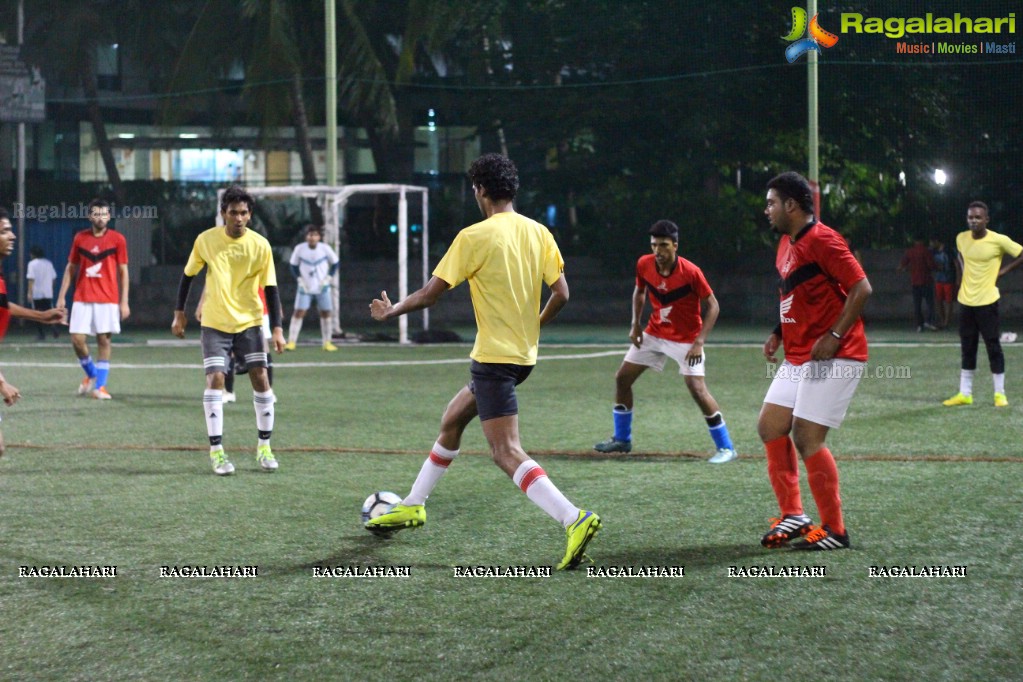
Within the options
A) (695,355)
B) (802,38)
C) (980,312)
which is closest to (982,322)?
(980,312)

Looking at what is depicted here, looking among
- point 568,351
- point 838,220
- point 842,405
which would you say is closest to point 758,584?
point 842,405

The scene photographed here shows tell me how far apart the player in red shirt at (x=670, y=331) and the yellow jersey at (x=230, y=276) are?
2897 mm

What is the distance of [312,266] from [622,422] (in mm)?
11690

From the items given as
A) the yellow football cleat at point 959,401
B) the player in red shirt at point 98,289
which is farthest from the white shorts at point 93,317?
the yellow football cleat at point 959,401

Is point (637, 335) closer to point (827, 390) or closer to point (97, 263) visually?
point (827, 390)

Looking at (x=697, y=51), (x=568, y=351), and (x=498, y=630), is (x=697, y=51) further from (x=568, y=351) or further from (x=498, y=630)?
(x=498, y=630)

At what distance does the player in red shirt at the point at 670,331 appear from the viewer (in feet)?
30.7

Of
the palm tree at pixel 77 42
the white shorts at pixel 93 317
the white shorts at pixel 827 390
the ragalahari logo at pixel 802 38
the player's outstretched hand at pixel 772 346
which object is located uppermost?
the palm tree at pixel 77 42

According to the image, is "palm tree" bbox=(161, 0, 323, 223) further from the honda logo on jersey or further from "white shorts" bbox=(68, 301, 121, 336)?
the honda logo on jersey

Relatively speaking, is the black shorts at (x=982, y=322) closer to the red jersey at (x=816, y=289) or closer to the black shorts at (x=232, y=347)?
the red jersey at (x=816, y=289)

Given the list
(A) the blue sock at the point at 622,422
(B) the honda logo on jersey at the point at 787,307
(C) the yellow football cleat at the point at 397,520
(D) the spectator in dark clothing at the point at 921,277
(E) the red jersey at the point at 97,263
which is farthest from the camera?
(D) the spectator in dark clothing at the point at 921,277

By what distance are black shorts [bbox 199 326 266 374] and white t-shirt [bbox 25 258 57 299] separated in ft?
56.0

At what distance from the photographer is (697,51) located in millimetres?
27219

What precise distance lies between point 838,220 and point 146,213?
16.6 m
